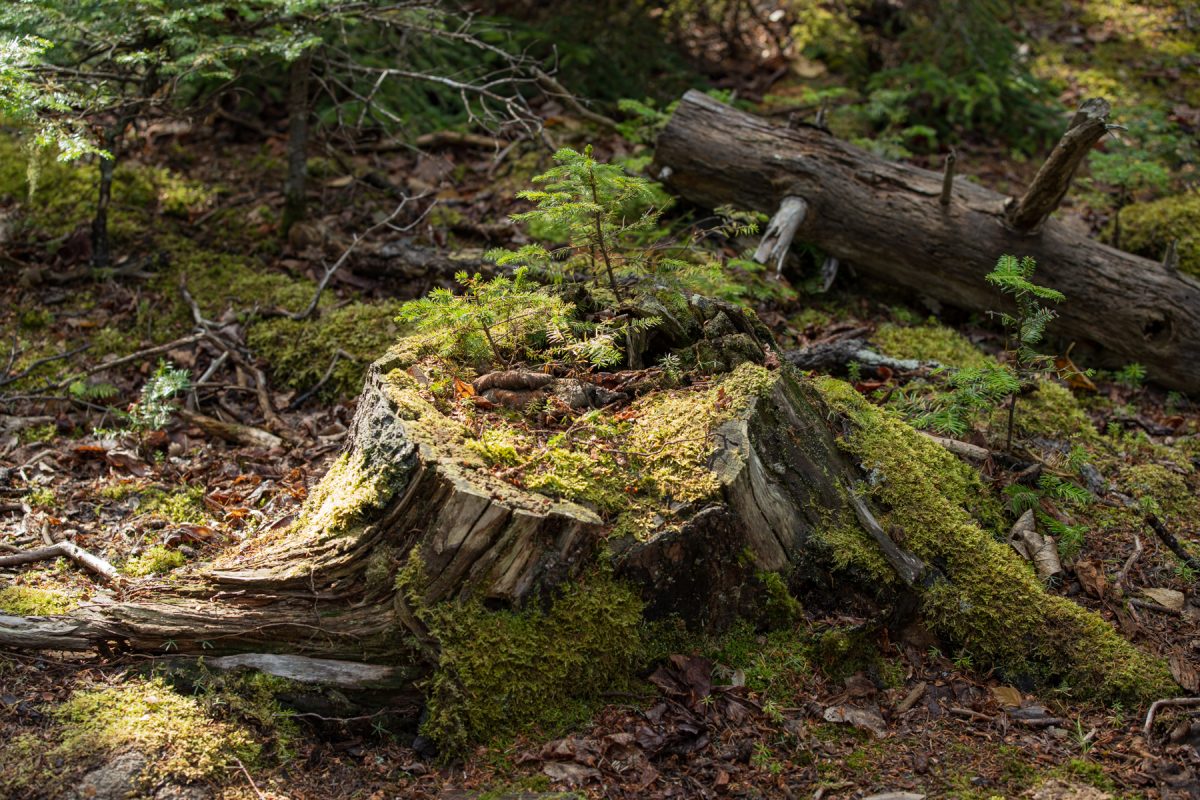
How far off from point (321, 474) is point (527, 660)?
2.13 meters

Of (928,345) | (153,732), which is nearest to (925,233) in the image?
(928,345)

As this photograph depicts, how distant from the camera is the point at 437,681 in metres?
3.39

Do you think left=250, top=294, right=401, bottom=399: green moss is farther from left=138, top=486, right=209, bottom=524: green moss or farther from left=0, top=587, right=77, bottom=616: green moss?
left=0, top=587, right=77, bottom=616: green moss

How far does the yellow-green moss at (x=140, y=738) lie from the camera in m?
3.14

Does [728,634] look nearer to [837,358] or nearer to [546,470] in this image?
[546,470]

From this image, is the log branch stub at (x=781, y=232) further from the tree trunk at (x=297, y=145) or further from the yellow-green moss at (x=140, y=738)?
the yellow-green moss at (x=140, y=738)

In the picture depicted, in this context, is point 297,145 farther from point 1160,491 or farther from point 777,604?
point 1160,491

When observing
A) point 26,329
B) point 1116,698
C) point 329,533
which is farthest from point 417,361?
point 26,329

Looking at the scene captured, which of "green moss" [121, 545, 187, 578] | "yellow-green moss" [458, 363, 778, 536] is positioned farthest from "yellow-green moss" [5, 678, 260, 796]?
"yellow-green moss" [458, 363, 778, 536]

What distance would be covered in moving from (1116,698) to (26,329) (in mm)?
6708

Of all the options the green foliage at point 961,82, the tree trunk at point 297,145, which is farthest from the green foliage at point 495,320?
the green foliage at point 961,82

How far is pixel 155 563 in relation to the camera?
4301 millimetres

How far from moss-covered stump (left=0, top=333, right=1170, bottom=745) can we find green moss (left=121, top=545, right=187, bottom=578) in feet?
1.20

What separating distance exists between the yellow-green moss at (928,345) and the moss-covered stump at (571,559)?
2.05 meters
